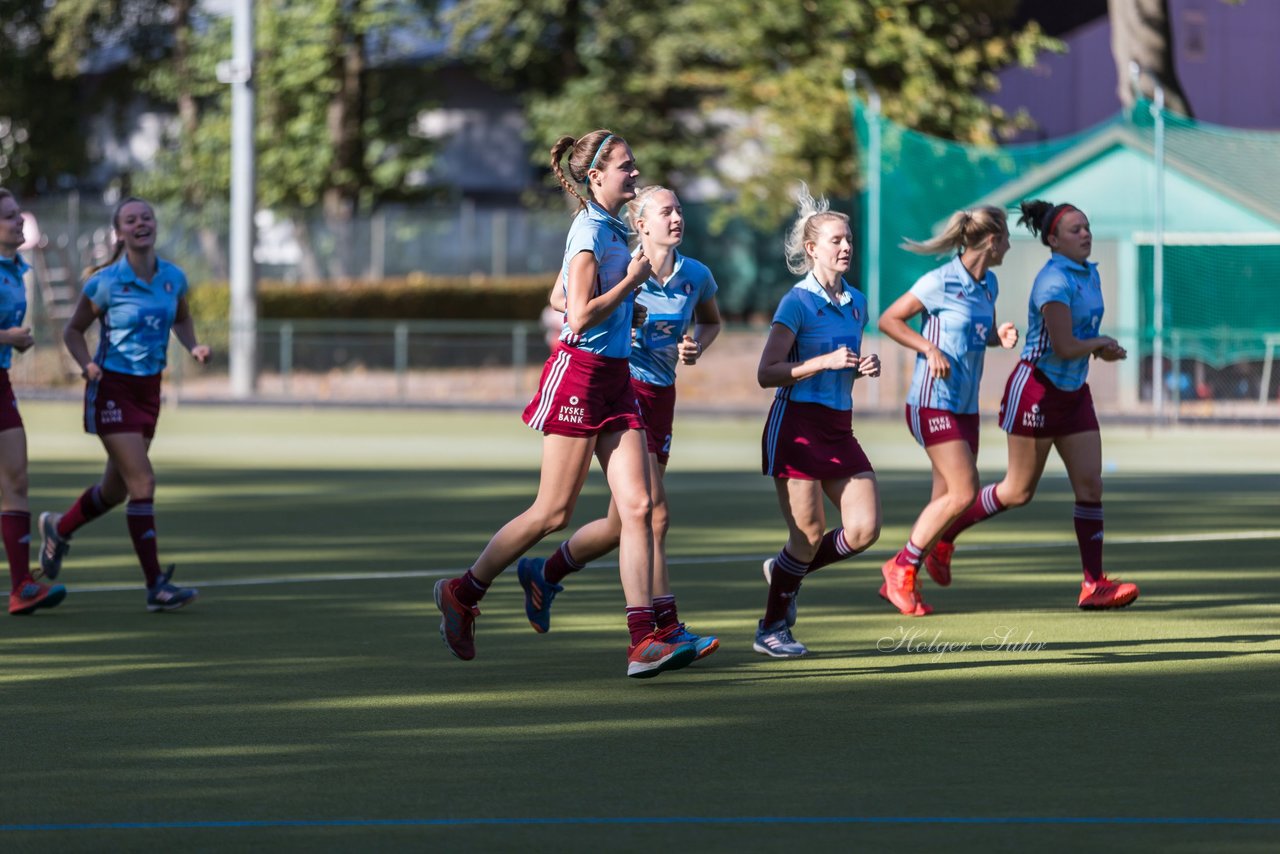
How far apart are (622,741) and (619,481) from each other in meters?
1.33

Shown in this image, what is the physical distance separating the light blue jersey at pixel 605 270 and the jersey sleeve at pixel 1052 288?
287cm

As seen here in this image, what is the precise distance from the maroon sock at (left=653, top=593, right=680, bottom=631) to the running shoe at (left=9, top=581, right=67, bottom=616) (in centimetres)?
343

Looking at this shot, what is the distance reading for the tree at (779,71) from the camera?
124 feet

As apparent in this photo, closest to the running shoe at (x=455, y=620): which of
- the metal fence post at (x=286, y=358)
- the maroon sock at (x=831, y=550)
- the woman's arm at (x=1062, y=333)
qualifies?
the maroon sock at (x=831, y=550)

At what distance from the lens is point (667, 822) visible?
6.16 m

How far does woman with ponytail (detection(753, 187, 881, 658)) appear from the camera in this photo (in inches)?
362

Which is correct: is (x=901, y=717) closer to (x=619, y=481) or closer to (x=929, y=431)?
(x=619, y=481)

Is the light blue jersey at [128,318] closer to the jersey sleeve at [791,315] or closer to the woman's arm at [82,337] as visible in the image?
the woman's arm at [82,337]

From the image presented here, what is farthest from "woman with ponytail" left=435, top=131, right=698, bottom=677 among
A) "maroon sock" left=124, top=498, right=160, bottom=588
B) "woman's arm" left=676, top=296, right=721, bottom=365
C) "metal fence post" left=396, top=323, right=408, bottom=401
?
"metal fence post" left=396, top=323, right=408, bottom=401

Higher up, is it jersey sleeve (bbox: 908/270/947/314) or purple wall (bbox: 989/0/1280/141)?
purple wall (bbox: 989/0/1280/141)

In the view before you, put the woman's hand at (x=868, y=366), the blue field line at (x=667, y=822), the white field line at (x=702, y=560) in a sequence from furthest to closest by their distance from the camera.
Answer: the white field line at (x=702, y=560) < the woman's hand at (x=868, y=366) < the blue field line at (x=667, y=822)

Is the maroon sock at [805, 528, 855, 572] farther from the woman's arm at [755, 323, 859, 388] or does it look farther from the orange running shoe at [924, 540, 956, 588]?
the orange running shoe at [924, 540, 956, 588]

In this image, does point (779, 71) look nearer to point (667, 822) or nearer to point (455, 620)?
point (455, 620)

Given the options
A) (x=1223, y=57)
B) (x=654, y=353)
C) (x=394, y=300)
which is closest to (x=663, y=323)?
(x=654, y=353)
